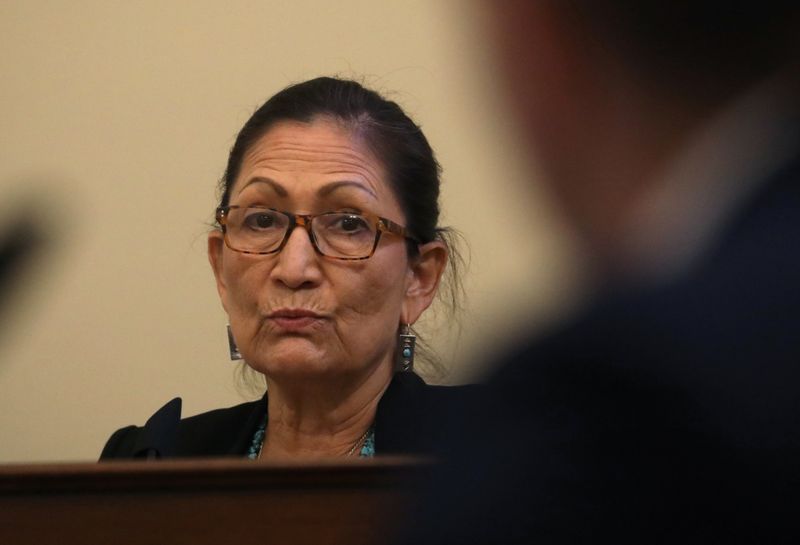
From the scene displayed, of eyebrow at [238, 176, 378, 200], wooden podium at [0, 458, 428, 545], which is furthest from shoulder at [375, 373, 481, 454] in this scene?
wooden podium at [0, 458, 428, 545]

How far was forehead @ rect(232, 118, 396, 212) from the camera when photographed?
2.02 meters

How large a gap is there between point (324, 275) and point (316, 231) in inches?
3.0

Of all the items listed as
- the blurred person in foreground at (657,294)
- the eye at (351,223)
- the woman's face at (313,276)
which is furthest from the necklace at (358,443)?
the blurred person in foreground at (657,294)

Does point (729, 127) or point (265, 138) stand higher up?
point (265, 138)

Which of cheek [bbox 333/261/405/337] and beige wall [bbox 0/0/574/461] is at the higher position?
beige wall [bbox 0/0/574/461]

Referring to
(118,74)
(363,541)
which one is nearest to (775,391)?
(363,541)

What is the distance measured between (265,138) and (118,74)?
775 mm

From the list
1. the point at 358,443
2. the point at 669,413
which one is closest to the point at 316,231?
the point at 358,443

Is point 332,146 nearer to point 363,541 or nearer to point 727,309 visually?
point 363,541

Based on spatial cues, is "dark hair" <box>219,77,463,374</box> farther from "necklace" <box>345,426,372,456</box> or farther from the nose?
"necklace" <box>345,426,372,456</box>

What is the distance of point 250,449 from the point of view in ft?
6.82

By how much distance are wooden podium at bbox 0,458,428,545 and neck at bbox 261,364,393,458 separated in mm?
1035

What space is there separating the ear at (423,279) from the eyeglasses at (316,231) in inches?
3.7

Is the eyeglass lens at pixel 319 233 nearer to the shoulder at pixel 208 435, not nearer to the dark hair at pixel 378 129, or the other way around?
the dark hair at pixel 378 129
